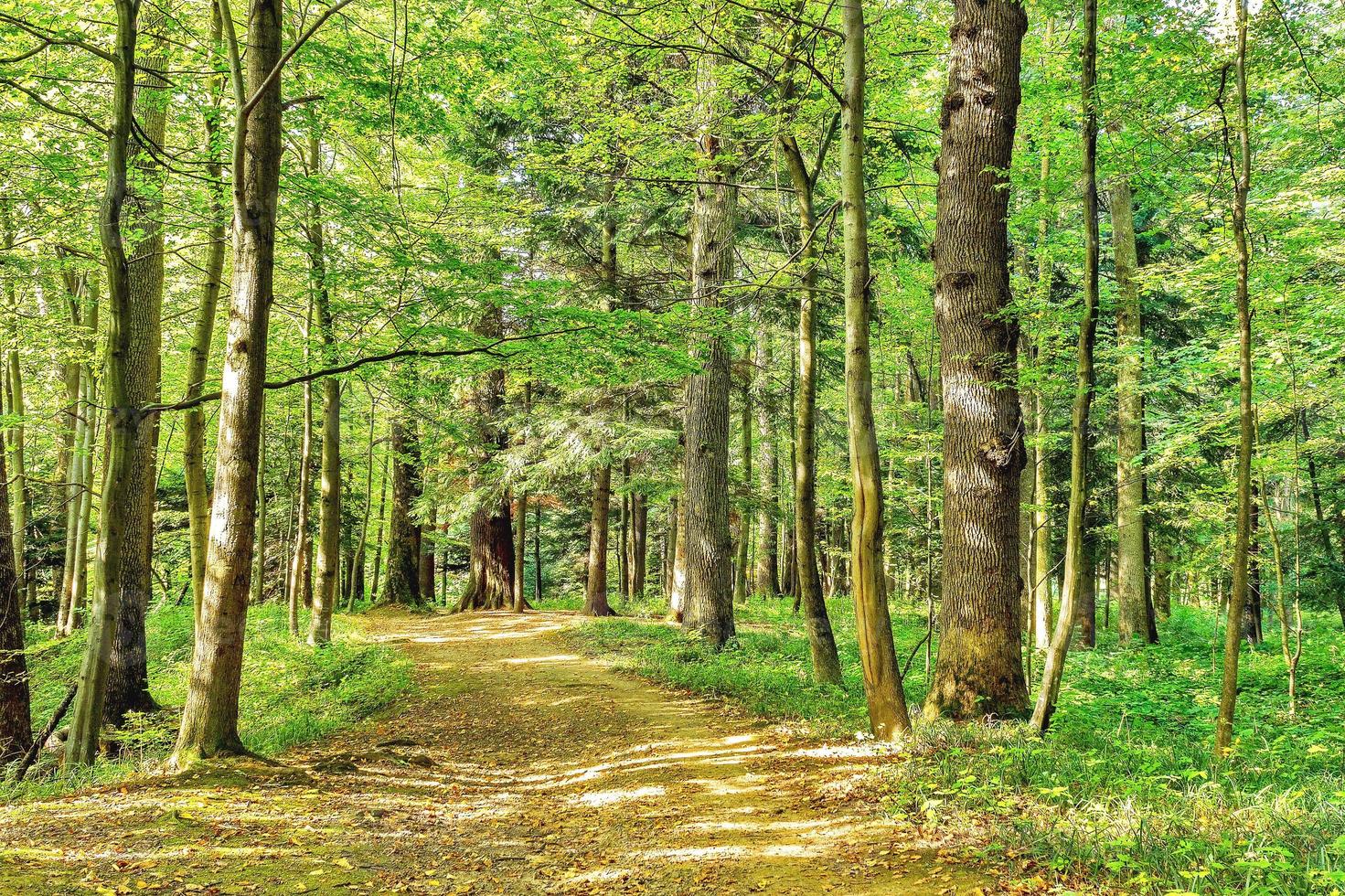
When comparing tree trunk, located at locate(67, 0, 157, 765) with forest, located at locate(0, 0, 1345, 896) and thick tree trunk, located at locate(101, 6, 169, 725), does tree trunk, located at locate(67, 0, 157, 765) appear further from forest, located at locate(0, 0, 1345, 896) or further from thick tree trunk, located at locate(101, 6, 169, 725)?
thick tree trunk, located at locate(101, 6, 169, 725)

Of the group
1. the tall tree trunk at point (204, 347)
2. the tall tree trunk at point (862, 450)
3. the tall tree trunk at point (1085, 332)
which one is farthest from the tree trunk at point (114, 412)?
the tall tree trunk at point (1085, 332)

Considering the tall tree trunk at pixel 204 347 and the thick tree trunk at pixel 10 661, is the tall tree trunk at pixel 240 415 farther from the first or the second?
the thick tree trunk at pixel 10 661

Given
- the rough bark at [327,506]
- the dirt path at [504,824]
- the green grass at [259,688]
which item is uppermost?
the rough bark at [327,506]

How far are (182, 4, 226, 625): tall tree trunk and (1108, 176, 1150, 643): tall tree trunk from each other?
42.9ft

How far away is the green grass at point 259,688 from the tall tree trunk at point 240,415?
0.89 meters

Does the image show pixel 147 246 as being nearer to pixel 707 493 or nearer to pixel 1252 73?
pixel 707 493

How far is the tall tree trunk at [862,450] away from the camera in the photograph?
5516 millimetres

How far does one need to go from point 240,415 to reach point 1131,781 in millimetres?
6528

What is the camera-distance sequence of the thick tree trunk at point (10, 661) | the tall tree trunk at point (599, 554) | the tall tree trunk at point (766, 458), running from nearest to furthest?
the thick tree trunk at point (10, 661) → the tall tree trunk at point (599, 554) → the tall tree trunk at point (766, 458)

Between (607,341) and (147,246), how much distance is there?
18.8 ft

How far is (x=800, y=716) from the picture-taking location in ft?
22.9

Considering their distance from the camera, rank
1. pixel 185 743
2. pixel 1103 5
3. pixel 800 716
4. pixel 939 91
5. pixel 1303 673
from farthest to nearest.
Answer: pixel 939 91, pixel 1303 673, pixel 800 716, pixel 1103 5, pixel 185 743

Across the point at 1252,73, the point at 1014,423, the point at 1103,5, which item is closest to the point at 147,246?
the point at 1014,423

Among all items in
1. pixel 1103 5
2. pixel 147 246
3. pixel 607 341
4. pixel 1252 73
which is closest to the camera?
pixel 1252 73
